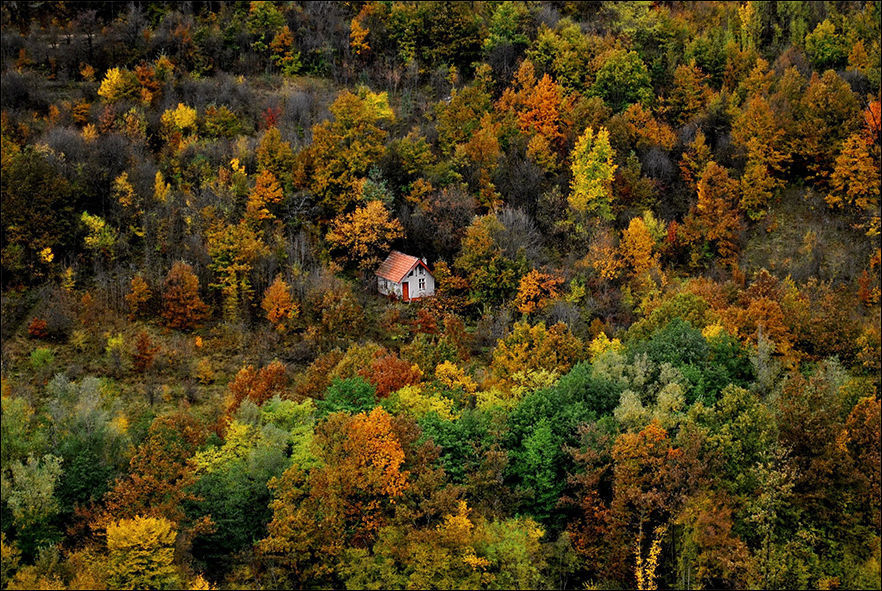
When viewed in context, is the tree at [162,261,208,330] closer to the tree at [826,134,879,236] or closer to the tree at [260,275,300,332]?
the tree at [260,275,300,332]

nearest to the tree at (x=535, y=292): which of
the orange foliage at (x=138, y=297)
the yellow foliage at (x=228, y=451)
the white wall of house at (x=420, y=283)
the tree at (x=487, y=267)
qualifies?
the tree at (x=487, y=267)

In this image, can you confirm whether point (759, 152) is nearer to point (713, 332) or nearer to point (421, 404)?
point (713, 332)

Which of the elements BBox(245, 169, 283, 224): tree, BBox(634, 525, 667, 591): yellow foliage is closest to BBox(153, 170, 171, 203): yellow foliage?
BBox(245, 169, 283, 224): tree

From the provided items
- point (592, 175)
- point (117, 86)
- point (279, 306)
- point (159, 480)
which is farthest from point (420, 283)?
point (117, 86)

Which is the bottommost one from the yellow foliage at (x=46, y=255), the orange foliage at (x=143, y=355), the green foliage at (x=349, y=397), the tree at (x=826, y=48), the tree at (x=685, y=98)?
the orange foliage at (x=143, y=355)

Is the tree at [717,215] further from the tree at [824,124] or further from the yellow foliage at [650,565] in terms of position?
the yellow foliage at [650,565]

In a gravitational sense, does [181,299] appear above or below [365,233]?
below

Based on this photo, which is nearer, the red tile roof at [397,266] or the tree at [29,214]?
the tree at [29,214]
